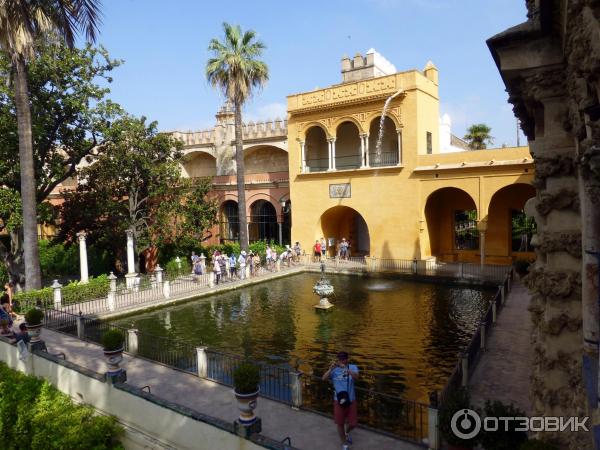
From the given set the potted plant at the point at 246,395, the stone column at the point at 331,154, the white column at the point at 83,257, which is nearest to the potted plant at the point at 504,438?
the potted plant at the point at 246,395

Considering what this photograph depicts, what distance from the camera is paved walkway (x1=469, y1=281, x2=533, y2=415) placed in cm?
823

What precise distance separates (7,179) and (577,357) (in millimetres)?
20813

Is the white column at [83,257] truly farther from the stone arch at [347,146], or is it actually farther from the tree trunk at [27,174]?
the stone arch at [347,146]

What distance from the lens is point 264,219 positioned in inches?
1240

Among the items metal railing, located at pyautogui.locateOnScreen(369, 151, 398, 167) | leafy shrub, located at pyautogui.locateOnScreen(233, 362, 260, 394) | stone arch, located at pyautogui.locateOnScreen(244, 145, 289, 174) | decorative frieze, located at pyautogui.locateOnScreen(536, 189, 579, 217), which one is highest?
stone arch, located at pyautogui.locateOnScreen(244, 145, 289, 174)

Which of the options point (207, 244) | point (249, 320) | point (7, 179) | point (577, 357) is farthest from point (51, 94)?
point (577, 357)

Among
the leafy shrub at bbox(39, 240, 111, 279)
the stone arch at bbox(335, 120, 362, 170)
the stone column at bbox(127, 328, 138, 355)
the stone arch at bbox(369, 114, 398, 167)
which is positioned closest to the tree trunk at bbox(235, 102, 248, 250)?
the stone arch at bbox(335, 120, 362, 170)

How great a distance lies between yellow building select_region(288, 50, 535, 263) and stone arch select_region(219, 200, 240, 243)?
20.9 feet

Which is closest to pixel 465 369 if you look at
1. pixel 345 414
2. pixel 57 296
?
pixel 345 414

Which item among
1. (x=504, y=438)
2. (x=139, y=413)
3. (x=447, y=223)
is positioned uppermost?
(x=447, y=223)

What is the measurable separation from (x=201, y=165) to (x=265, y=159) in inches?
244

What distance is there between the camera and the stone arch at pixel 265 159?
1257 inches

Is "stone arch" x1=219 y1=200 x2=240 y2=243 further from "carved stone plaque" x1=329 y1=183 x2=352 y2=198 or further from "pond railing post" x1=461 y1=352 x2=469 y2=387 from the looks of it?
"pond railing post" x1=461 y1=352 x2=469 y2=387

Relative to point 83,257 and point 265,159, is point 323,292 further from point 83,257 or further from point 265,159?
point 265,159
